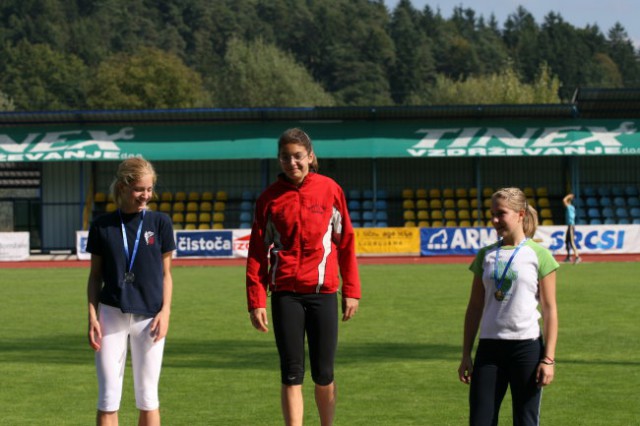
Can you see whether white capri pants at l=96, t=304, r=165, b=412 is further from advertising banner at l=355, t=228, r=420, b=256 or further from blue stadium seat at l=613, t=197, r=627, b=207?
blue stadium seat at l=613, t=197, r=627, b=207

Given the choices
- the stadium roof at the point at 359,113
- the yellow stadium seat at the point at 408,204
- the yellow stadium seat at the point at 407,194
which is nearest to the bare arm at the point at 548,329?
the stadium roof at the point at 359,113

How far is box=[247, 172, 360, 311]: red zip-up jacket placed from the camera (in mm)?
7277

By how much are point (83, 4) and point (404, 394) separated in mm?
173337

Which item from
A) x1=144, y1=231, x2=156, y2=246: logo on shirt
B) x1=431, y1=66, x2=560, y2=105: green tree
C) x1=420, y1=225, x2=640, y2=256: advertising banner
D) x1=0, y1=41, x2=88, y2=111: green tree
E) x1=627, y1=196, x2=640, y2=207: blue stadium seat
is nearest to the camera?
x1=144, y1=231, x2=156, y2=246: logo on shirt

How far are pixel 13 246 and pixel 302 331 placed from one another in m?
32.6

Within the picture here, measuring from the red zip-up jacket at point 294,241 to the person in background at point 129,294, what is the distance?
648 millimetres

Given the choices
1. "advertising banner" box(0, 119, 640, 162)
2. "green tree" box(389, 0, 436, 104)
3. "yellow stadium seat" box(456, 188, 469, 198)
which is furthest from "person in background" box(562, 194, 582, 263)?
"green tree" box(389, 0, 436, 104)

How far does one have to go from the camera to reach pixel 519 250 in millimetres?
6422

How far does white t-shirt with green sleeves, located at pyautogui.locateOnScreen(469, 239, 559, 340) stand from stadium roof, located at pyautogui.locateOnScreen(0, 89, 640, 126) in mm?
33772

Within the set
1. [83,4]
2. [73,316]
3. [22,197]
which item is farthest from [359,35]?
[73,316]

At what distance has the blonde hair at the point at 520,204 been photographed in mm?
6363

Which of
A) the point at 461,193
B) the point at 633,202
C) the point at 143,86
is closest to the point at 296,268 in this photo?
the point at 461,193

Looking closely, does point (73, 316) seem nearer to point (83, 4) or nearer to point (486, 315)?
point (486, 315)

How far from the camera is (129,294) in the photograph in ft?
22.6
